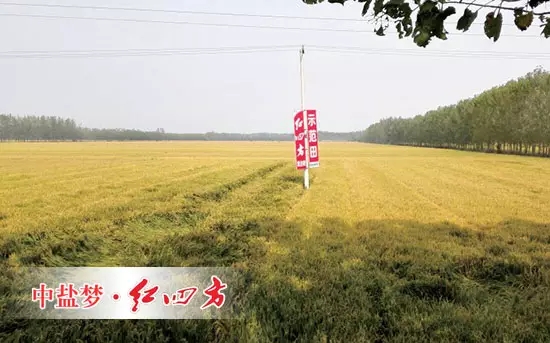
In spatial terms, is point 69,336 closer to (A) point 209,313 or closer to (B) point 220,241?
(A) point 209,313

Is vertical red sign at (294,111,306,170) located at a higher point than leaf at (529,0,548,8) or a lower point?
lower

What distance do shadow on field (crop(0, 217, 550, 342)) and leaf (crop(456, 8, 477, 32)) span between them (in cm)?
307

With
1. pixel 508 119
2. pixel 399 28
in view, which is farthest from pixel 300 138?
pixel 508 119

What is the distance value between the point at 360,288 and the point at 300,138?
47.2ft

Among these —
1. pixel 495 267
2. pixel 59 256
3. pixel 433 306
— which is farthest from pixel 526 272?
pixel 59 256

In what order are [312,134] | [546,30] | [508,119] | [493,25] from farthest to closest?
1. [508,119]
2. [312,134]
3. [546,30]
4. [493,25]

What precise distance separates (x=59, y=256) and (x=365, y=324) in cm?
600

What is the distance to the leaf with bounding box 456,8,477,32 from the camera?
229 centimetres

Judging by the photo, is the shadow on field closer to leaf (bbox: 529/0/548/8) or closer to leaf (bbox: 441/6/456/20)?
leaf (bbox: 441/6/456/20)

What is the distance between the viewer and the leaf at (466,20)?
90.4 inches

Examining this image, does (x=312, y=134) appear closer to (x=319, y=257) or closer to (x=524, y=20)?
(x=319, y=257)

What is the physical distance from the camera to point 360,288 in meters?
5.05

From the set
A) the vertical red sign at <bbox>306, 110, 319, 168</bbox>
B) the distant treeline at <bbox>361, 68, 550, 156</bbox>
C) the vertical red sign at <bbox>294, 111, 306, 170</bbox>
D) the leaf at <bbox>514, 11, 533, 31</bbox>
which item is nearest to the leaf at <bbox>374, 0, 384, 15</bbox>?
the leaf at <bbox>514, 11, 533, 31</bbox>

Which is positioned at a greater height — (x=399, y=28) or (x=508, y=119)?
(x=508, y=119)
